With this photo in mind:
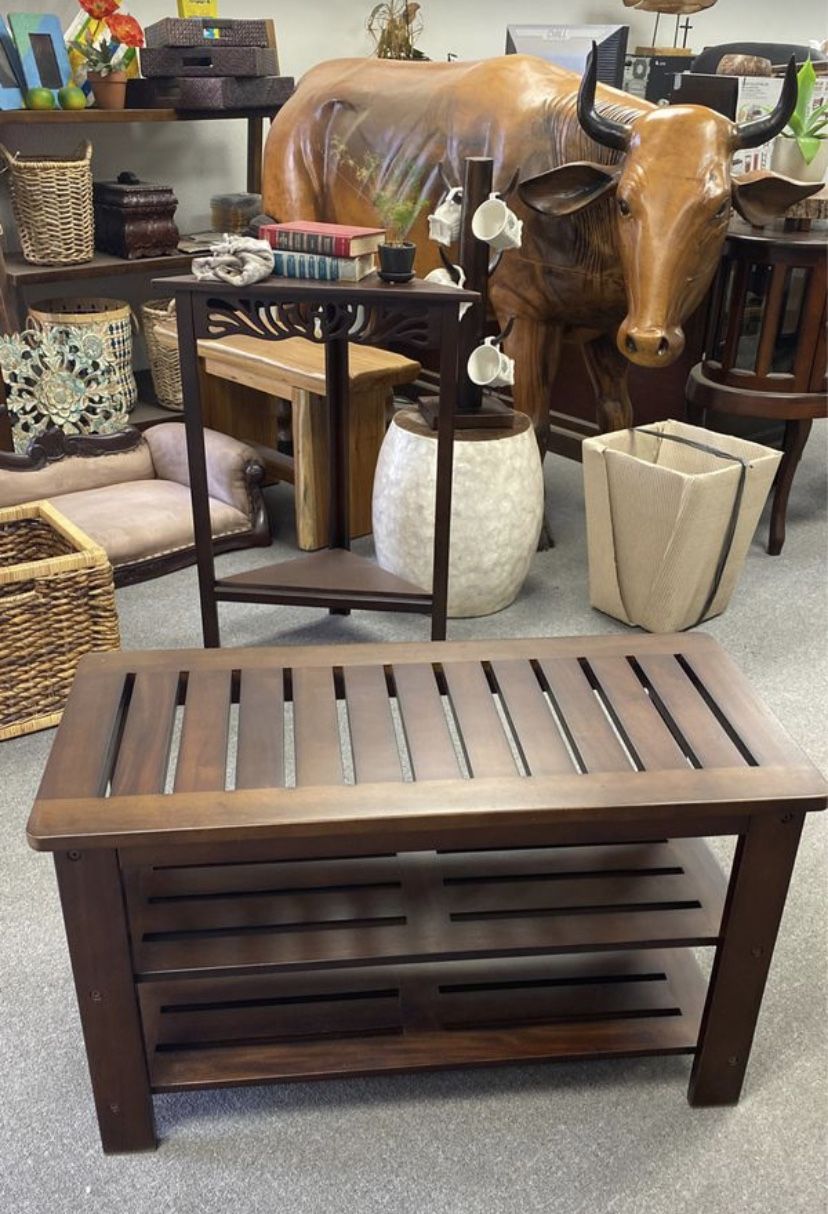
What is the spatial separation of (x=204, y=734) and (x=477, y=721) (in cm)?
35

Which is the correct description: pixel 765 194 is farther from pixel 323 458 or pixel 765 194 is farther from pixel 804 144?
pixel 323 458

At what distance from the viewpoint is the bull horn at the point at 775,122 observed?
2.10 metres

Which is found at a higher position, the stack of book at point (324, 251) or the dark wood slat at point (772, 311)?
the stack of book at point (324, 251)

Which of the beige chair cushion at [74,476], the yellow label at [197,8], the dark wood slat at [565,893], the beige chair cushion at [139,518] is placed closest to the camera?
the dark wood slat at [565,893]

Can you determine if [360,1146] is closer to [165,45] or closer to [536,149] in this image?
[536,149]

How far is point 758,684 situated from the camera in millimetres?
2297

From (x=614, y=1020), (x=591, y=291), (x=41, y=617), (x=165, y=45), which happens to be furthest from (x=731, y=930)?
(x=165, y=45)

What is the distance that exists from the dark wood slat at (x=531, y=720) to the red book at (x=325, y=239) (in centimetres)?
100

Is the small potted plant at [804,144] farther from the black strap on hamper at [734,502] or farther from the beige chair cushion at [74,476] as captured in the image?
the beige chair cushion at [74,476]

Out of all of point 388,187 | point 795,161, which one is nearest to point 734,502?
point 795,161

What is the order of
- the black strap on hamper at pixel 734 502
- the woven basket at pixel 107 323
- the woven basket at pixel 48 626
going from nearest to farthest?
the woven basket at pixel 48 626 < the black strap on hamper at pixel 734 502 < the woven basket at pixel 107 323

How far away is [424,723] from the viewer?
50.8 inches

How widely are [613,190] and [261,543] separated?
1.32 metres

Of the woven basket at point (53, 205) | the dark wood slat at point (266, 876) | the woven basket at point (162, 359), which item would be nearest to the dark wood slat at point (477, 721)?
the dark wood slat at point (266, 876)
